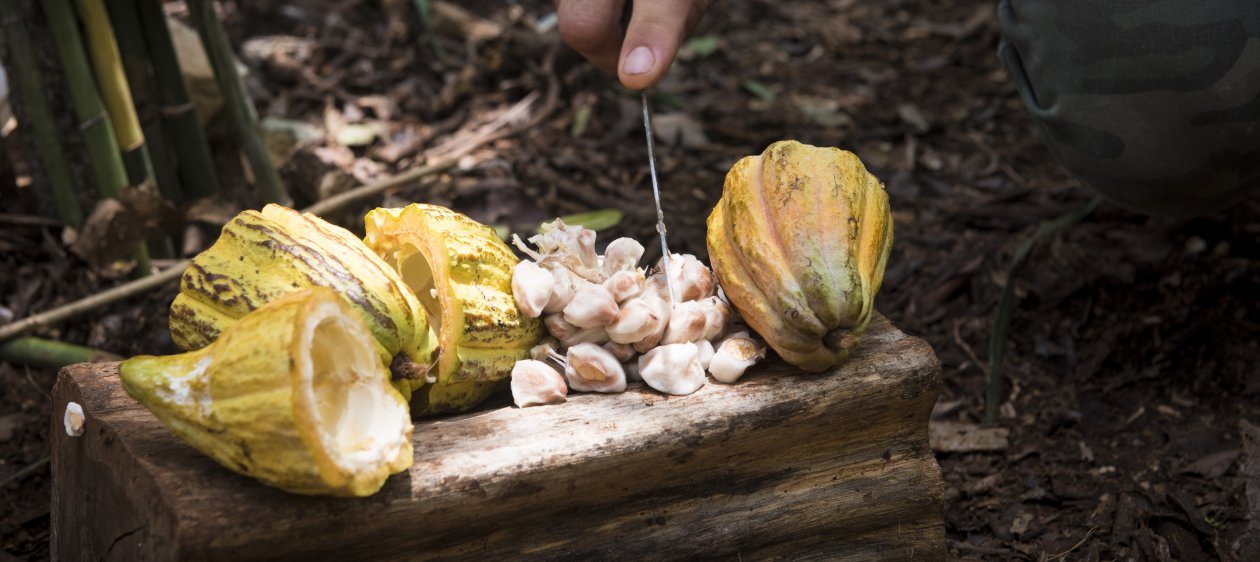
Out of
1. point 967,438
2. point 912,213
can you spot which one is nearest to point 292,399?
point 967,438

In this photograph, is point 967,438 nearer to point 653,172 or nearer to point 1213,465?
point 1213,465

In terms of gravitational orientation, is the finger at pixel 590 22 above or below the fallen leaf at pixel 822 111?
above

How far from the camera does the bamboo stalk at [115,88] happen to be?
8.24ft

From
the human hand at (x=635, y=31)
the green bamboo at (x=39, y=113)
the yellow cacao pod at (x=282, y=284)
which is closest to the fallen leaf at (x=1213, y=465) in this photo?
the human hand at (x=635, y=31)

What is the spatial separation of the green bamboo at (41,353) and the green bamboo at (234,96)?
0.59m

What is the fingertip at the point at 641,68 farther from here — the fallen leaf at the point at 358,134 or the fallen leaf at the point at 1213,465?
the fallen leaf at the point at 358,134

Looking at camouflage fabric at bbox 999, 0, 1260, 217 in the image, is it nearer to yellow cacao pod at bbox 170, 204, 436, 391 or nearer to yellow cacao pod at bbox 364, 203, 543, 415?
yellow cacao pod at bbox 364, 203, 543, 415

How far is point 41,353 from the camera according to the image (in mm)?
2398

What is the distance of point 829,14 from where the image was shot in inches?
184

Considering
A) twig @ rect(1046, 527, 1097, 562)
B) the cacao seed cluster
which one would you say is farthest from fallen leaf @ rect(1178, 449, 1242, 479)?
the cacao seed cluster

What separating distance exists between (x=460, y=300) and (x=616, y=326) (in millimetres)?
227

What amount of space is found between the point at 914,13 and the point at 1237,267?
7.59 feet

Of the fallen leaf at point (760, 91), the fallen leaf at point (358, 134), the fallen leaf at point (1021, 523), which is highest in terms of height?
the fallen leaf at point (358, 134)

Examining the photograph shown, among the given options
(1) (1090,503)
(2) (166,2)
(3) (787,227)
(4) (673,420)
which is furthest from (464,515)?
(2) (166,2)
